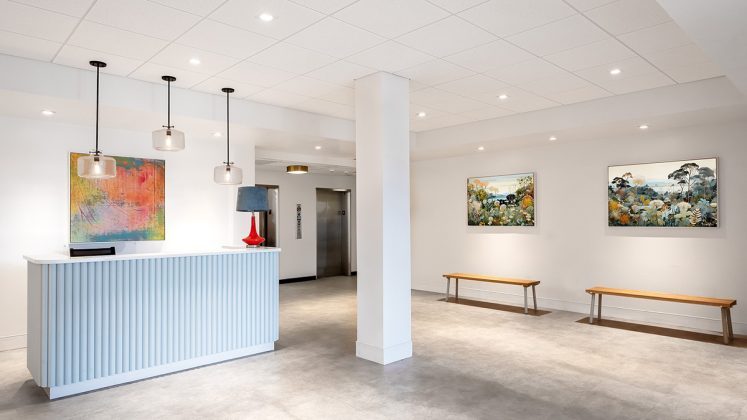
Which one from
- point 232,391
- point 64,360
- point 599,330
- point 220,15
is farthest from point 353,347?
point 220,15

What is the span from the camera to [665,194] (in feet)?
21.5

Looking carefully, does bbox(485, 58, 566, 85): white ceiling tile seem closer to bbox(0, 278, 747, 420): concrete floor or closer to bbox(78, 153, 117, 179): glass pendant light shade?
bbox(0, 278, 747, 420): concrete floor

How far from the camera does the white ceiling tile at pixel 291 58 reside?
14.1ft

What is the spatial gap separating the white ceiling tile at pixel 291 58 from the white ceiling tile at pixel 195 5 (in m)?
0.78

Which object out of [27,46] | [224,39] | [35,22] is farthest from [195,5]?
[27,46]

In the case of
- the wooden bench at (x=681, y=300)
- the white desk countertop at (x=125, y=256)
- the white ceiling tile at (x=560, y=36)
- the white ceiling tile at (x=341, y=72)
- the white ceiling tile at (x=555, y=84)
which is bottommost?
the wooden bench at (x=681, y=300)

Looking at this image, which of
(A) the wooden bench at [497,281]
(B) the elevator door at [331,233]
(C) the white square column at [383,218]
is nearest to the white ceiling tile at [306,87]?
(C) the white square column at [383,218]

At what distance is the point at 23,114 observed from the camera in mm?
5391

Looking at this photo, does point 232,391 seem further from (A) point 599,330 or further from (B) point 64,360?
(A) point 599,330

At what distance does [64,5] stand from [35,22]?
0.52m

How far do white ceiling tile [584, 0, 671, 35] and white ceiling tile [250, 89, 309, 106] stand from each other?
135 inches

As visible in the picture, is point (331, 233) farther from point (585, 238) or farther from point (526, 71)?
point (526, 71)

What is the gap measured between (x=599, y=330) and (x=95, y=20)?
6.43 metres

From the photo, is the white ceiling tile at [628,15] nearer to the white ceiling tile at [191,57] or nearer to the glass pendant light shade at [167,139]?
the white ceiling tile at [191,57]
